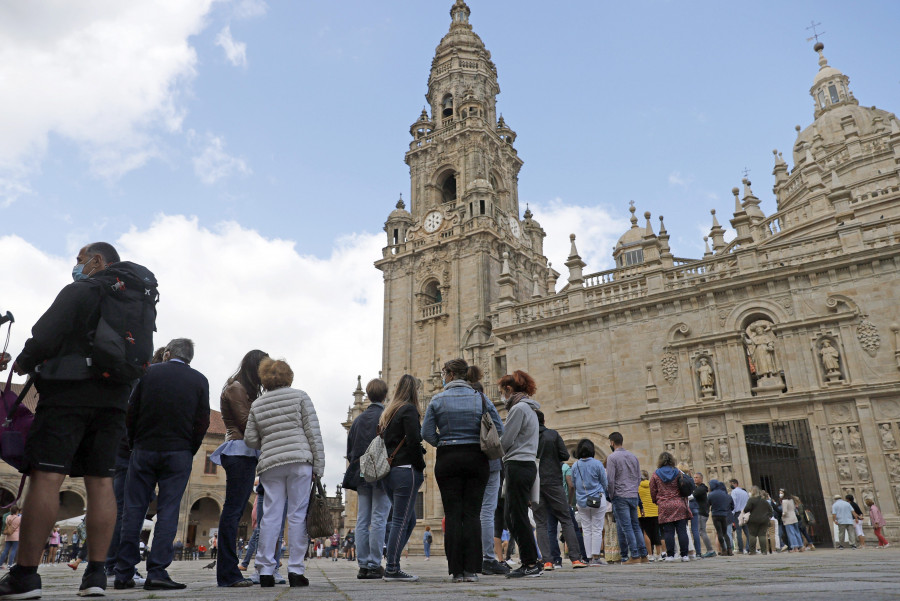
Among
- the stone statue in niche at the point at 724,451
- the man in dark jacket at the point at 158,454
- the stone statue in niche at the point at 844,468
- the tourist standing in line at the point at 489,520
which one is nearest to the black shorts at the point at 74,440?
the man in dark jacket at the point at 158,454

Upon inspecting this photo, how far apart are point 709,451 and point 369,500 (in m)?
15.9

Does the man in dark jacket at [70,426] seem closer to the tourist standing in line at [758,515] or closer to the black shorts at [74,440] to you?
the black shorts at [74,440]

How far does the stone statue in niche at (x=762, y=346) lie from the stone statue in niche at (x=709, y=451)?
2.64 m

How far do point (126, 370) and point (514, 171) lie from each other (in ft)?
138

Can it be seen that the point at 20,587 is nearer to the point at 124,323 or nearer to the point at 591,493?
the point at 124,323

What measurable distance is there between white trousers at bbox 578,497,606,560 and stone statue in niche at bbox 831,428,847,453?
12.1 metres

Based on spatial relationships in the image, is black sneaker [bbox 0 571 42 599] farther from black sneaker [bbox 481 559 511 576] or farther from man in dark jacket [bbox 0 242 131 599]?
black sneaker [bbox 481 559 511 576]

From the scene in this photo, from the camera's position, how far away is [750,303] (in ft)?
67.1

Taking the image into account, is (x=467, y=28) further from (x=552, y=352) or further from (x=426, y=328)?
(x=552, y=352)

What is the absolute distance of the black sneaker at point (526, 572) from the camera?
6398 mm

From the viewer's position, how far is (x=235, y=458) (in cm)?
610

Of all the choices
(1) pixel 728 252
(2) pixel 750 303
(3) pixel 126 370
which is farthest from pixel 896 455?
(3) pixel 126 370

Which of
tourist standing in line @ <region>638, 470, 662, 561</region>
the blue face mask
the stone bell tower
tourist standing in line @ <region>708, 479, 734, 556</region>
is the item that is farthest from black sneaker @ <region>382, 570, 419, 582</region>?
the stone bell tower

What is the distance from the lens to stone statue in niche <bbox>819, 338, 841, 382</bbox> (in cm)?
1862
